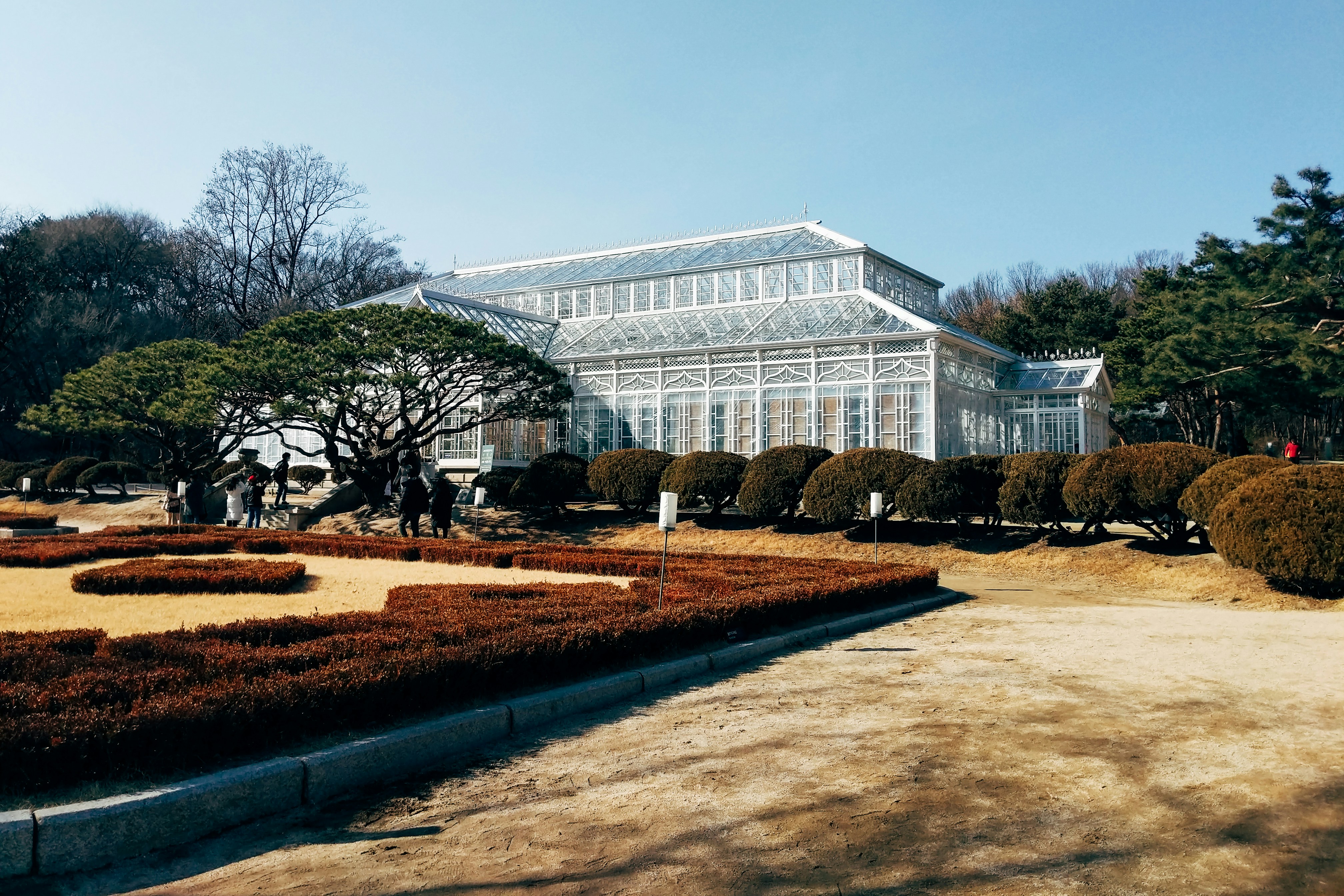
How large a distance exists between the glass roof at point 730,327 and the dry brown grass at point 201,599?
559 inches

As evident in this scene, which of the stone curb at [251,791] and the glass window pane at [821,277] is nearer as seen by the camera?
the stone curb at [251,791]

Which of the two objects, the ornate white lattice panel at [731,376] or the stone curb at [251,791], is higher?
the ornate white lattice panel at [731,376]

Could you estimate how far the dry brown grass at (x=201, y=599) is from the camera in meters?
9.21

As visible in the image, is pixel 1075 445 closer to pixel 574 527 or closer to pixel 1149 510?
pixel 1149 510

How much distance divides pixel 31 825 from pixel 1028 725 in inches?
212

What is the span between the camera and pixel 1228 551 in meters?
13.4

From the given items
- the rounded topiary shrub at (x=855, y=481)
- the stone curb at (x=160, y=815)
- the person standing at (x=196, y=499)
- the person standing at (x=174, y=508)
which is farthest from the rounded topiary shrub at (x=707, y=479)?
the stone curb at (x=160, y=815)

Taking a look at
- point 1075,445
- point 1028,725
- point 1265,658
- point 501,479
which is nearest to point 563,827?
point 1028,725

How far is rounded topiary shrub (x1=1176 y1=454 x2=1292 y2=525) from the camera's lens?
568 inches

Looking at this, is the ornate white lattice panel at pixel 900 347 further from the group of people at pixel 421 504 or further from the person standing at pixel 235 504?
the person standing at pixel 235 504

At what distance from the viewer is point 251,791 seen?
455cm

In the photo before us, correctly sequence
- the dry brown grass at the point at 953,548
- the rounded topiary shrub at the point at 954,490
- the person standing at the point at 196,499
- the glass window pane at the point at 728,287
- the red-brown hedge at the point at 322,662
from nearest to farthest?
the red-brown hedge at the point at 322,662 → the dry brown grass at the point at 953,548 → the rounded topiary shrub at the point at 954,490 → the person standing at the point at 196,499 → the glass window pane at the point at 728,287

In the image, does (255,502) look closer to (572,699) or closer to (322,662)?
(322,662)

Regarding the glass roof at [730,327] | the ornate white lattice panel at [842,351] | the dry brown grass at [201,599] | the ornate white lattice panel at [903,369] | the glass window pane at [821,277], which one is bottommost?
the dry brown grass at [201,599]
